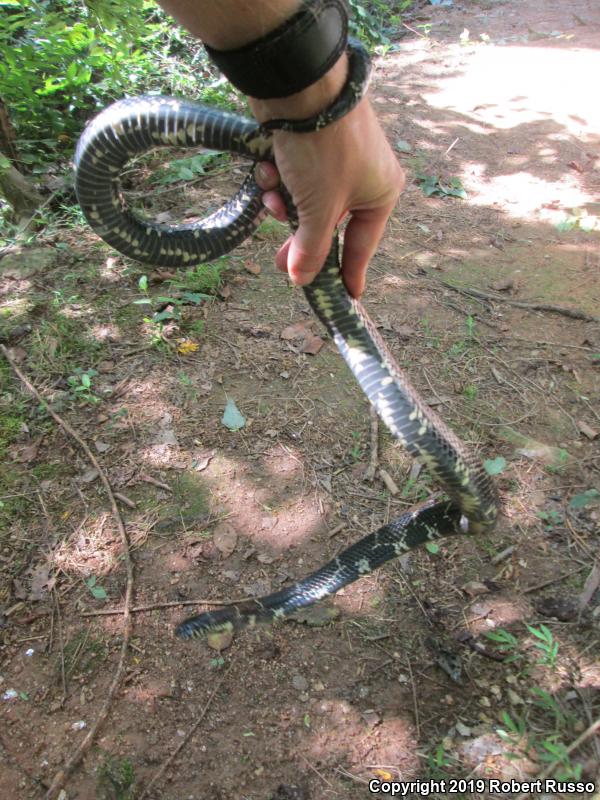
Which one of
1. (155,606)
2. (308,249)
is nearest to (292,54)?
(308,249)

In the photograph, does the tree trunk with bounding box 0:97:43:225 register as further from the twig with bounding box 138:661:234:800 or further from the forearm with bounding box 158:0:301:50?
the twig with bounding box 138:661:234:800

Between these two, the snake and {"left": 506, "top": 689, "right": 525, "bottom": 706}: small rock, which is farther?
{"left": 506, "top": 689, "right": 525, "bottom": 706}: small rock

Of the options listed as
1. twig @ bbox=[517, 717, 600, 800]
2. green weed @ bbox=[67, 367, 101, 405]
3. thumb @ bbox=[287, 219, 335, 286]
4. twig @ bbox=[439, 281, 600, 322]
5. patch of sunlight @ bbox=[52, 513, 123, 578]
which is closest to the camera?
thumb @ bbox=[287, 219, 335, 286]

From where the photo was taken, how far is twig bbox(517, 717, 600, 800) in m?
1.86

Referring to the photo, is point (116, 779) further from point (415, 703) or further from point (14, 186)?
point (14, 186)

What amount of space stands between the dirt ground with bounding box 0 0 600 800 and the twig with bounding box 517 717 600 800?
0.02 metres

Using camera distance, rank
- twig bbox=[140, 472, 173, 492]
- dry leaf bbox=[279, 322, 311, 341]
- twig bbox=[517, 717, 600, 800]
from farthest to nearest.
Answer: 1. dry leaf bbox=[279, 322, 311, 341]
2. twig bbox=[140, 472, 173, 492]
3. twig bbox=[517, 717, 600, 800]

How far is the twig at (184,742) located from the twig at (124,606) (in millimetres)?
286

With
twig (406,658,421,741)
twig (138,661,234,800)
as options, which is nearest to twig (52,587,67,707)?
twig (138,661,234,800)

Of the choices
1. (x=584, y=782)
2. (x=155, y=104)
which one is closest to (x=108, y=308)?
(x=155, y=104)

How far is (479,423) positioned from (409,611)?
1194 mm

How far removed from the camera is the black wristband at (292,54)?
1162mm

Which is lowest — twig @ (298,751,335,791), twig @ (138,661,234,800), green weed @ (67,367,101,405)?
twig @ (298,751,335,791)

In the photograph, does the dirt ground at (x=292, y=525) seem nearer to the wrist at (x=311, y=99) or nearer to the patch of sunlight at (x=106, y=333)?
the patch of sunlight at (x=106, y=333)
